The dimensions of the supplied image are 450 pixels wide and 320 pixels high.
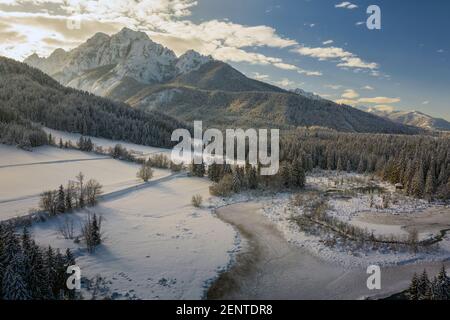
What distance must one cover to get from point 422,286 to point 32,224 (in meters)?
44.2

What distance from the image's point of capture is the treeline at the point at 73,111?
5620 inches

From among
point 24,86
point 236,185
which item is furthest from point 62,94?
point 236,185

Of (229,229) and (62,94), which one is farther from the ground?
(62,94)

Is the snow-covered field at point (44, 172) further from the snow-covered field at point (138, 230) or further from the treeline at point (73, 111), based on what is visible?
the treeline at point (73, 111)

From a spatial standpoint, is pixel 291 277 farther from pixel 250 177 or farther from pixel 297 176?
pixel 297 176

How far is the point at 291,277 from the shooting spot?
35.7 metres

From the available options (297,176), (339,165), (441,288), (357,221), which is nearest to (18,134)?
(297,176)

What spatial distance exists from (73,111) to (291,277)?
5597 inches

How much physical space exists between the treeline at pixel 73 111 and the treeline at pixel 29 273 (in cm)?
11938

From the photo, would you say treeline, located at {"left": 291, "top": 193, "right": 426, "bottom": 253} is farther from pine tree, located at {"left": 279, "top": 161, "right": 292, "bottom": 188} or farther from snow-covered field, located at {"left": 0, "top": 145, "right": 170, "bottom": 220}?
snow-covered field, located at {"left": 0, "top": 145, "right": 170, "bottom": 220}

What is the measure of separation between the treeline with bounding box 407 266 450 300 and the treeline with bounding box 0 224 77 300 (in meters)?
28.9
